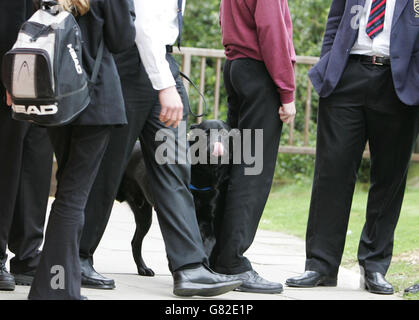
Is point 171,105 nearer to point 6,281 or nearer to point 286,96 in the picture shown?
point 286,96

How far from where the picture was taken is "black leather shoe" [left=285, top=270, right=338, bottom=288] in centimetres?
445

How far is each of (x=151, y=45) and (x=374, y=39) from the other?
1.47m

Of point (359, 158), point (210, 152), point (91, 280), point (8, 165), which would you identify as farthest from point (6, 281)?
point (359, 158)

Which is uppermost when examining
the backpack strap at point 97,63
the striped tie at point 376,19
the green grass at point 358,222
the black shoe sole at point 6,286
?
the striped tie at point 376,19

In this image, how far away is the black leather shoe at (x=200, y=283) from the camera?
3.69 metres

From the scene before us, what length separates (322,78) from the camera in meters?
4.59

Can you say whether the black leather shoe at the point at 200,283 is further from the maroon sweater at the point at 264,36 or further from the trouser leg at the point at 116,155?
the maroon sweater at the point at 264,36

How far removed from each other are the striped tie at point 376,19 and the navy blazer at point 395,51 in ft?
0.25

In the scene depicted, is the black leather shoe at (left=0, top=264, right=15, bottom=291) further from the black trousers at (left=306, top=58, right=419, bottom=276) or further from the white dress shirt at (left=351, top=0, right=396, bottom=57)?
the white dress shirt at (left=351, top=0, right=396, bottom=57)

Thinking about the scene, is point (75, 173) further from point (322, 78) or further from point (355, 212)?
point (355, 212)

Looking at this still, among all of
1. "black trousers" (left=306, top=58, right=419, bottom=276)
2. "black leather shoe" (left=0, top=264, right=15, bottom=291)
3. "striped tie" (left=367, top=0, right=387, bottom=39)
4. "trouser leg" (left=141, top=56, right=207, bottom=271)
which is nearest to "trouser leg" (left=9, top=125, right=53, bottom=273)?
"black leather shoe" (left=0, top=264, right=15, bottom=291)

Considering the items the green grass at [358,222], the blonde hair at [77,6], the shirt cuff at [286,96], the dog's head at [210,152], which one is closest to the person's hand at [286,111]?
the shirt cuff at [286,96]

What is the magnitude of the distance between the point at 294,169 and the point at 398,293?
620cm
